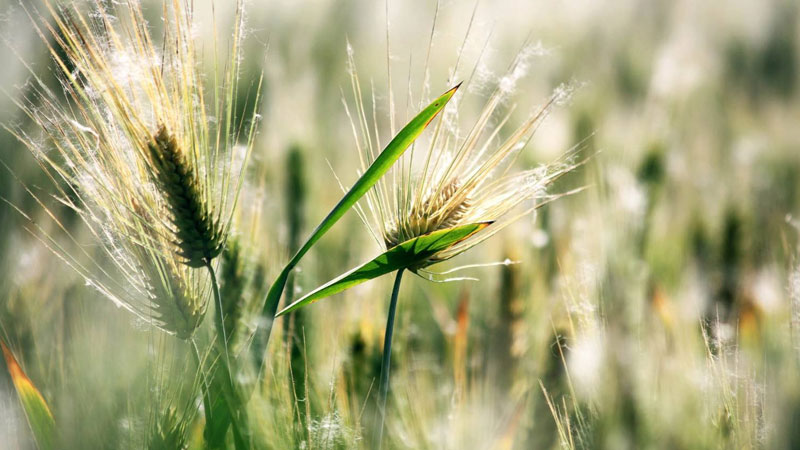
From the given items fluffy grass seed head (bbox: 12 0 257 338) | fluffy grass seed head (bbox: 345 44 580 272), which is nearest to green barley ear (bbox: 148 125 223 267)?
fluffy grass seed head (bbox: 12 0 257 338)

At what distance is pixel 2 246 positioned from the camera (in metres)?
0.72

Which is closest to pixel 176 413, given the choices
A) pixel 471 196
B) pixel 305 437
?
pixel 305 437

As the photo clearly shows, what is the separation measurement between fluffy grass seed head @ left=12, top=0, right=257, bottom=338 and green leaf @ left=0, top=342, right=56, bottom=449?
3.6 inches

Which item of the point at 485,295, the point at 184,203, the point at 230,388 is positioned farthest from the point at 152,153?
the point at 485,295

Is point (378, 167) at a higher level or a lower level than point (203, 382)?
higher

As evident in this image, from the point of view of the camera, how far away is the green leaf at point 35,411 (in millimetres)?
428

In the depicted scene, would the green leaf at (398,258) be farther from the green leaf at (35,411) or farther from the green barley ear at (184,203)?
the green leaf at (35,411)

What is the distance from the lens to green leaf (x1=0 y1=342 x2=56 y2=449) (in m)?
0.43

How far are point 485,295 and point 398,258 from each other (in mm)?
550

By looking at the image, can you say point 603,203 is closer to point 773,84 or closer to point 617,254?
point 617,254

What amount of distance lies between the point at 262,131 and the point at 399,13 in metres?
0.69

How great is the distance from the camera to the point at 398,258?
0.39 metres

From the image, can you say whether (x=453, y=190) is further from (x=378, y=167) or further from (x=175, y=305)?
(x=175, y=305)

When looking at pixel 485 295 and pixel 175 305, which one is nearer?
pixel 175 305
